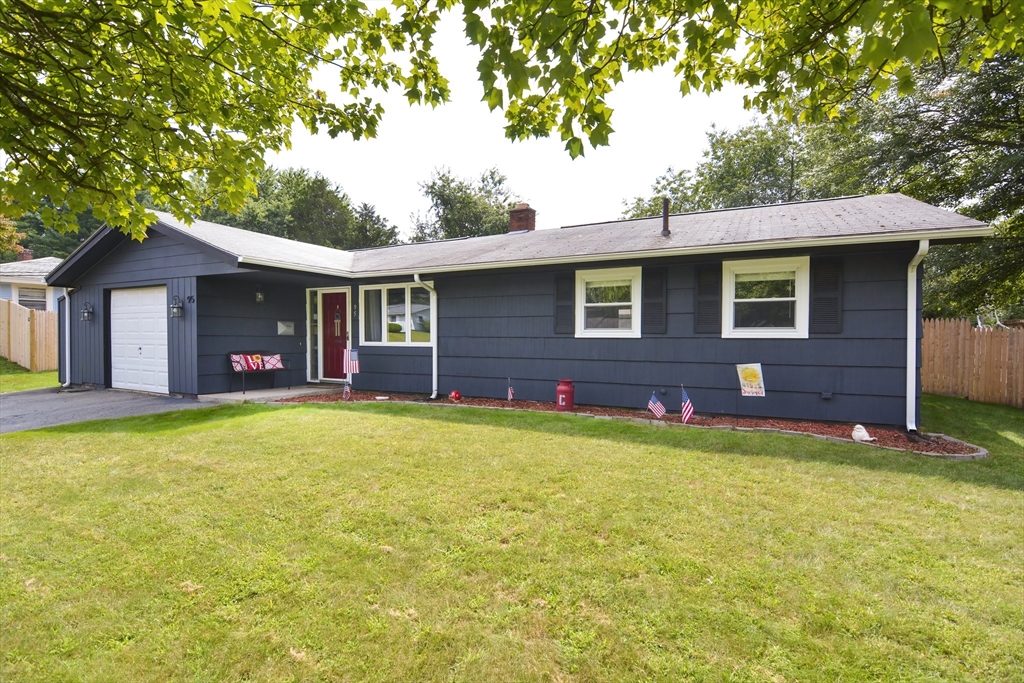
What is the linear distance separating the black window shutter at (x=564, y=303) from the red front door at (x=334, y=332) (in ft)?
17.6

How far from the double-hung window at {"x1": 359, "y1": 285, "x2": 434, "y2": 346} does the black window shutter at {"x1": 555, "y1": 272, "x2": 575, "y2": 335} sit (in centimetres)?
266

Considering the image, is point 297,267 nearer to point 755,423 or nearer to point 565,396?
point 565,396

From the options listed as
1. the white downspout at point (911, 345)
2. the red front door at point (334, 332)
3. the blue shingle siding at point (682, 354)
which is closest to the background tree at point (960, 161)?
the white downspout at point (911, 345)

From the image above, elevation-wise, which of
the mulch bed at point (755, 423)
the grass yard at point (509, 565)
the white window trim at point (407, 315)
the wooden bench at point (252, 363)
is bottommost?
the grass yard at point (509, 565)

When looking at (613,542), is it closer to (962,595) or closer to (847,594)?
(847,594)

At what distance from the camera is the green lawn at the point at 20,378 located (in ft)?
39.2

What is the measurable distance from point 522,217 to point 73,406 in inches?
387

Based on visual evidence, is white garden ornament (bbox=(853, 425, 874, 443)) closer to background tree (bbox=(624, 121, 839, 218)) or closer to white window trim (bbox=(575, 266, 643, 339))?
white window trim (bbox=(575, 266, 643, 339))

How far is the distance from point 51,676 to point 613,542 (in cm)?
279

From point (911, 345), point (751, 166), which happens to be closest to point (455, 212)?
point (751, 166)

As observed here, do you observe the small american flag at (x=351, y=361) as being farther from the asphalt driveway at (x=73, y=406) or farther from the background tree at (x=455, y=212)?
the background tree at (x=455, y=212)

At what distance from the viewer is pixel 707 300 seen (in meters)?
7.43

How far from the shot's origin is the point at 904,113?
11953mm

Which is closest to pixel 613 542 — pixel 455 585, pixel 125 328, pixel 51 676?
pixel 455 585
